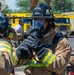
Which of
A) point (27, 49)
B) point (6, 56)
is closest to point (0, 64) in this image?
point (6, 56)

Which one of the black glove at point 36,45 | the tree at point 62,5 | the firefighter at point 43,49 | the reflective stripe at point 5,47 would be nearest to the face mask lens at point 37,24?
the firefighter at point 43,49

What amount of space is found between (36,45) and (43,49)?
0.10 meters

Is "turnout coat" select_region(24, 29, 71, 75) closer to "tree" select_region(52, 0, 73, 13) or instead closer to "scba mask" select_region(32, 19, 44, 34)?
"scba mask" select_region(32, 19, 44, 34)

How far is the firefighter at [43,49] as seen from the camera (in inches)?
157

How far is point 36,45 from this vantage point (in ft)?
13.0

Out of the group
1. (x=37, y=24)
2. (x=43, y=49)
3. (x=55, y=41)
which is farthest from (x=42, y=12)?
(x=43, y=49)

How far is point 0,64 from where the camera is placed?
3203 mm

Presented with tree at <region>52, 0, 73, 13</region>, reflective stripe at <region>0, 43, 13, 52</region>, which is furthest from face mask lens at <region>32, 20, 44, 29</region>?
tree at <region>52, 0, 73, 13</region>

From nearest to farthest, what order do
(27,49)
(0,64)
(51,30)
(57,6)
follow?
(0,64) < (27,49) < (51,30) < (57,6)

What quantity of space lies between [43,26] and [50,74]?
48 cm

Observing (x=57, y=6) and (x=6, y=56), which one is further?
(x=57, y=6)

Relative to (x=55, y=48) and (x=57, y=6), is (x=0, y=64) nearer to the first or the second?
(x=55, y=48)

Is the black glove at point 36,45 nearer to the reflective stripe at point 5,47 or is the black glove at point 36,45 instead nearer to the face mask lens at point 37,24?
the face mask lens at point 37,24

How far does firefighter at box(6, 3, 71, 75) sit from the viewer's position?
157 inches
